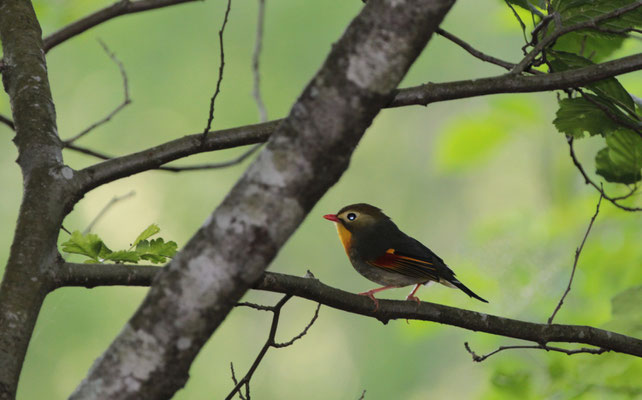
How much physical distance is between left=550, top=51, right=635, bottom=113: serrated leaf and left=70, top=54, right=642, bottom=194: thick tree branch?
0.16m

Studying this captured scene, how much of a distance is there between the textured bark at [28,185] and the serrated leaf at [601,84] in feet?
6.04

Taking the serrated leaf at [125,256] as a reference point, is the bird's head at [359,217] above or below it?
above

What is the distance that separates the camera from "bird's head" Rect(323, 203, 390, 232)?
12.8 ft

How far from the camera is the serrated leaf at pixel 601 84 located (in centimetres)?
276

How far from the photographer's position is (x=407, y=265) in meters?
3.68

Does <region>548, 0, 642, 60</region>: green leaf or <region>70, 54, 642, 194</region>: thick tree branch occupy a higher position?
<region>548, 0, 642, 60</region>: green leaf

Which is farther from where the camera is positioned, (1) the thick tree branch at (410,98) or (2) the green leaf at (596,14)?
(2) the green leaf at (596,14)

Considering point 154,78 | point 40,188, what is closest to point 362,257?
point 40,188

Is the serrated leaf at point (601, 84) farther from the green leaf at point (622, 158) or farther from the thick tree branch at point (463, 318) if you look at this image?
the thick tree branch at point (463, 318)

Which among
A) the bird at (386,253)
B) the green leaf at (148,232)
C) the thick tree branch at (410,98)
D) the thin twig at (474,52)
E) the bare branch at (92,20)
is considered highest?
the bare branch at (92,20)

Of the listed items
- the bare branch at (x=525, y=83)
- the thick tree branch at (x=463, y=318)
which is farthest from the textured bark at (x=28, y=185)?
the bare branch at (x=525, y=83)

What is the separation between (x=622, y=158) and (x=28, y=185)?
2329 millimetres

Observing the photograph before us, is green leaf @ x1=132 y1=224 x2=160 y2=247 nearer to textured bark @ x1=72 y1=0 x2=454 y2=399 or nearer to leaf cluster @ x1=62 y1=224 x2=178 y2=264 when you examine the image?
leaf cluster @ x1=62 y1=224 x2=178 y2=264

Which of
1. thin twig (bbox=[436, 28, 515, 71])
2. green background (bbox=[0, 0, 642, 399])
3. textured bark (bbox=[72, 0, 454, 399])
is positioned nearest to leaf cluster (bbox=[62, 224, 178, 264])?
textured bark (bbox=[72, 0, 454, 399])
